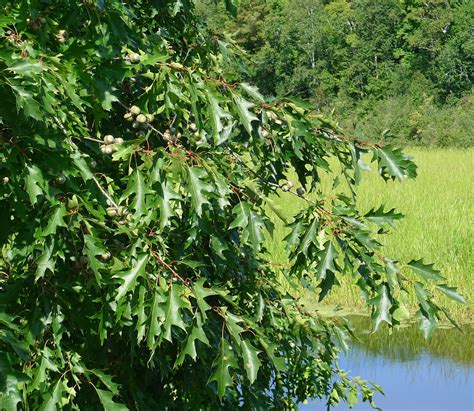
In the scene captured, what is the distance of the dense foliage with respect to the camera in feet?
6.76

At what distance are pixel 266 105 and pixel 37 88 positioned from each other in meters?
0.72

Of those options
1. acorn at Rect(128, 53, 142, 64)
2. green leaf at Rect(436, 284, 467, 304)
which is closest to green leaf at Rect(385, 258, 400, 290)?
green leaf at Rect(436, 284, 467, 304)

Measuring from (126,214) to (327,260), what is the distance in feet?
1.62

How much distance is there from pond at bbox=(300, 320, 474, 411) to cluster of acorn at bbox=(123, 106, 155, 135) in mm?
4305

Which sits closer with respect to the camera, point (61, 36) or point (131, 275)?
point (131, 275)

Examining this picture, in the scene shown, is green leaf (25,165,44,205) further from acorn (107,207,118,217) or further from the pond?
the pond

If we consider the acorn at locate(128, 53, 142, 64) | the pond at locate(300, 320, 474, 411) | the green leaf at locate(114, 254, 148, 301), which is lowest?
the pond at locate(300, 320, 474, 411)

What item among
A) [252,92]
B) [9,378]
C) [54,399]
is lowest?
[54,399]

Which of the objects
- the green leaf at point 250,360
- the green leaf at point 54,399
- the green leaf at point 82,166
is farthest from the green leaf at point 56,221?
the green leaf at point 250,360

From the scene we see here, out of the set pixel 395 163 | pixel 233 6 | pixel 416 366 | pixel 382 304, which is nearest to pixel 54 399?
pixel 382 304

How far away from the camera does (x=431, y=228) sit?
33.8 ft

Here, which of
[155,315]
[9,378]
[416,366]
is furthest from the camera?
[416,366]

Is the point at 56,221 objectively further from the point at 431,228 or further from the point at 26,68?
the point at 431,228

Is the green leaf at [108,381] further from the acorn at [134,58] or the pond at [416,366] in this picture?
the pond at [416,366]
